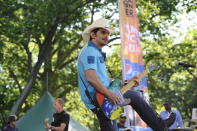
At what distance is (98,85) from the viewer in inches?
189

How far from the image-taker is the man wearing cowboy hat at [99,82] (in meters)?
4.84

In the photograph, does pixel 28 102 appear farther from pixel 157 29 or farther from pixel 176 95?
pixel 176 95

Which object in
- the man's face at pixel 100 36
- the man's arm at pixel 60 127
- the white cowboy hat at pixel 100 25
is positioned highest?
the white cowboy hat at pixel 100 25

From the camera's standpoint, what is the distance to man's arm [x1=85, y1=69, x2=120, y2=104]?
475 centimetres

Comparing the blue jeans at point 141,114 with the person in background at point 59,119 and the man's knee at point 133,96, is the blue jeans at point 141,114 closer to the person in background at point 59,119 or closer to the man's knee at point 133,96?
the man's knee at point 133,96

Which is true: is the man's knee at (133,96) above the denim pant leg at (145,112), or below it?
above

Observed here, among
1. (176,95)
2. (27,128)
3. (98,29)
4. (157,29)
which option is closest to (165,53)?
(157,29)

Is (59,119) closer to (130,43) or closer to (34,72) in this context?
(130,43)

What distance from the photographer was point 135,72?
460 inches

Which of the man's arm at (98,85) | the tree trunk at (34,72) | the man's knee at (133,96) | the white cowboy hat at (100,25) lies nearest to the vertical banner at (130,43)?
the white cowboy hat at (100,25)

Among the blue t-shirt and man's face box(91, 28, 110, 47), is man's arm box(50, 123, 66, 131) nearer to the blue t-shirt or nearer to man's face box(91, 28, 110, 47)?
the blue t-shirt

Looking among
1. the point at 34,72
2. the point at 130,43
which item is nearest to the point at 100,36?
the point at 130,43

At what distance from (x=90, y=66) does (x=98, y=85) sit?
223 millimetres

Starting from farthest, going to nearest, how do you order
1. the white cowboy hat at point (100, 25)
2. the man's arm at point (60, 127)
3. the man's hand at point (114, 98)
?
the man's arm at point (60, 127)
the white cowboy hat at point (100, 25)
the man's hand at point (114, 98)
